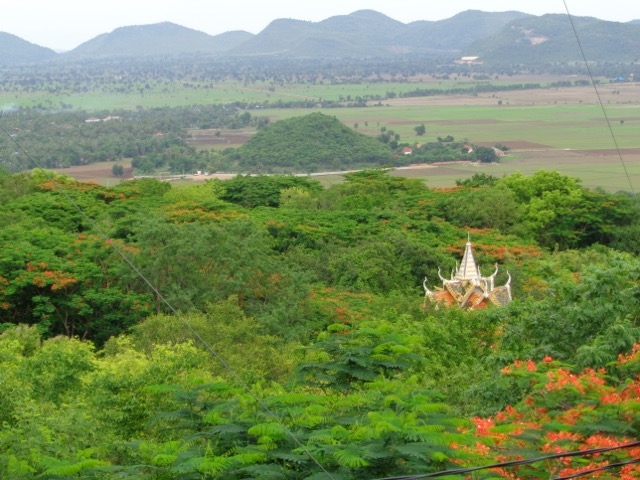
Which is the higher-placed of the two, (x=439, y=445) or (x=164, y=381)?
(x=439, y=445)

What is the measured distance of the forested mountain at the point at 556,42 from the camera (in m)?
114

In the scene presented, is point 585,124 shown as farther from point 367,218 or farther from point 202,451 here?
point 202,451

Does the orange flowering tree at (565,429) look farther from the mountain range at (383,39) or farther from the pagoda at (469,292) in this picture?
the mountain range at (383,39)

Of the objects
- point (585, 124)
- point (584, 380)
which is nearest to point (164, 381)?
point (584, 380)

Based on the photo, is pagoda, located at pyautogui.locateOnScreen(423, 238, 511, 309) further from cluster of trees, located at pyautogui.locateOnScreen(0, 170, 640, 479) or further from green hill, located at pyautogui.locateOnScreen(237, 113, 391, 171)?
green hill, located at pyautogui.locateOnScreen(237, 113, 391, 171)

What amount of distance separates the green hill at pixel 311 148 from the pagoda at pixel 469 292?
49810mm

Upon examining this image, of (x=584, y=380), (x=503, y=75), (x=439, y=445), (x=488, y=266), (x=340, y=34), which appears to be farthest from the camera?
(x=340, y=34)

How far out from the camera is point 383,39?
7131 inches

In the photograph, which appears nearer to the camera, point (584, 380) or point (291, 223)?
point (584, 380)

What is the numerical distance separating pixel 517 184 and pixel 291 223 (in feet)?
45.4

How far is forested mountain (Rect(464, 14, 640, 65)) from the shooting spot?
113625 millimetres

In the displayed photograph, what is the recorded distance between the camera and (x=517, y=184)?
4350 cm

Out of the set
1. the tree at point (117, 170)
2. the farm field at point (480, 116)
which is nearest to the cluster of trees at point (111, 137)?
the farm field at point (480, 116)

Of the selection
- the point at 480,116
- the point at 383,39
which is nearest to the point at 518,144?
the point at 480,116
